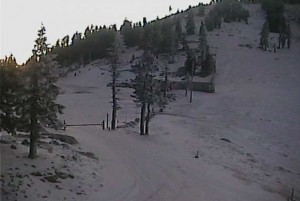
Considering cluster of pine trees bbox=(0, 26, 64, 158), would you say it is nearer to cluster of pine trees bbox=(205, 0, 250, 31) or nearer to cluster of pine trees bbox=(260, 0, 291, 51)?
cluster of pine trees bbox=(260, 0, 291, 51)

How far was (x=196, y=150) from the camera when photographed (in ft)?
138

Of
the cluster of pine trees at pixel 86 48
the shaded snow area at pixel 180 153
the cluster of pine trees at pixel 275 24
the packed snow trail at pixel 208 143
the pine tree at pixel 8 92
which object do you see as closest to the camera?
the pine tree at pixel 8 92

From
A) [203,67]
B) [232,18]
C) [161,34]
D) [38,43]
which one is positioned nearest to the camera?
[38,43]

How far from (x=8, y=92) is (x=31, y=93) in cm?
143

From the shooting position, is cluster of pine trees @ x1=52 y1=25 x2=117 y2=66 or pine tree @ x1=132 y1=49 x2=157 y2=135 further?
cluster of pine trees @ x1=52 y1=25 x2=117 y2=66

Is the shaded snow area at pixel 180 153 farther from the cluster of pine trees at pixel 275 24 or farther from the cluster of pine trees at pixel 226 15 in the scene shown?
the cluster of pine trees at pixel 226 15

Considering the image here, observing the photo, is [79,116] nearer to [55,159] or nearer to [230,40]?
[55,159]

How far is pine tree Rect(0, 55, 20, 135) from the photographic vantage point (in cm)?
2592

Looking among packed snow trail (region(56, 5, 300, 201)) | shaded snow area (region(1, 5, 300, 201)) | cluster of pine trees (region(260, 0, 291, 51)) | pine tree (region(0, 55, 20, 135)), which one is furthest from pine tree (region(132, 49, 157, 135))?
cluster of pine trees (region(260, 0, 291, 51))

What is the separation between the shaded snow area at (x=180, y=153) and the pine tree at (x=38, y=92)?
Answer: 6.82 feet

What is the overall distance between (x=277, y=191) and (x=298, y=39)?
108m

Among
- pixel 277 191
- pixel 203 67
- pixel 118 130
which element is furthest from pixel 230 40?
pixel 277 191

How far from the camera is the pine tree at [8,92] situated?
85.0ft

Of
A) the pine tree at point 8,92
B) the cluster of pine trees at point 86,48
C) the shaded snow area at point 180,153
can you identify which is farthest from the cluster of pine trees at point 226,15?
the pine tree at point 8,92
